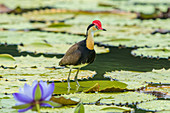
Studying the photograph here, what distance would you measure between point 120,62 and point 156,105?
7.03ft

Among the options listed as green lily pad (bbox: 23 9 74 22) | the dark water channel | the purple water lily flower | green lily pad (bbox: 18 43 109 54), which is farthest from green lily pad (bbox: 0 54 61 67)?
green lily pad (bbox: 23 9 74 22)

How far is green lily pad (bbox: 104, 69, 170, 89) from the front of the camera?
4.03m

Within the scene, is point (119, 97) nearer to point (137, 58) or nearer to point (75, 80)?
point (75, 80)

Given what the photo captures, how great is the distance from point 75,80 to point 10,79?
73cm

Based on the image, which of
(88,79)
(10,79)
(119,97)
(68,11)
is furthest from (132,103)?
(68,11)

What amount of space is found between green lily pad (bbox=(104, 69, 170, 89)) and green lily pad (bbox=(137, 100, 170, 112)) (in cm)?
53

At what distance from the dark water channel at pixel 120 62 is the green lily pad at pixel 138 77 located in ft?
0.73

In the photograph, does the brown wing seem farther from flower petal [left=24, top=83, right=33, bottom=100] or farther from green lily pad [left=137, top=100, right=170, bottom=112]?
flower petal [left=24, top=83, right=33, bottom=100]

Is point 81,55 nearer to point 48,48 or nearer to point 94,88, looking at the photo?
point 94,88

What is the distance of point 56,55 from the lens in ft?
18.9

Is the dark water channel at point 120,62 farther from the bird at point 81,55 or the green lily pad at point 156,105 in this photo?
the green lily pad at point 156,105

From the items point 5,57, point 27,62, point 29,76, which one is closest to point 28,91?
point 29,76

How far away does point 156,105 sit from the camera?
3242 mm

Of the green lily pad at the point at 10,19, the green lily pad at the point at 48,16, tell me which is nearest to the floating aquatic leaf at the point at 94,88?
the green lily pad at the point at 10,19
